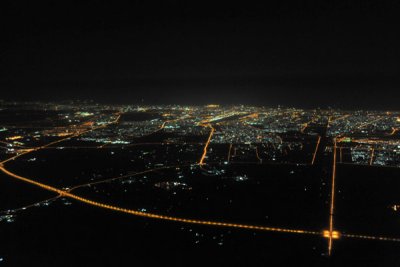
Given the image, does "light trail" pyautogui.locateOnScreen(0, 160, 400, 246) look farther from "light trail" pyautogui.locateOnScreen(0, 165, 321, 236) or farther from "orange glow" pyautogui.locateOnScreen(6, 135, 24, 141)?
"orange glow" pyautogui.locateOnScreen(6, 135, 24, 141)

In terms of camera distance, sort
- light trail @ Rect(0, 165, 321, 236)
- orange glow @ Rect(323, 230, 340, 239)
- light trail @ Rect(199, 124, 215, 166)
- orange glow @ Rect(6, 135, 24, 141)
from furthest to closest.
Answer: orange glow @ Rect(6, 135, 24, 141)
light trail @ Rect(199, 124, 215, 166)
light trail @ Rect(0, 165, 321, 236)
orange glow @ Rect(323, 230, 340, 239)

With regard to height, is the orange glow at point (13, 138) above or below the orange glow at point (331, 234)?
above

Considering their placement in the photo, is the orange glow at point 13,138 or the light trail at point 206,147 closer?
the light trail at point 206,147

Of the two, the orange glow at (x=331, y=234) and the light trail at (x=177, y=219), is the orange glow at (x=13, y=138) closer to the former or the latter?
the light trail at (x=177, y=219)

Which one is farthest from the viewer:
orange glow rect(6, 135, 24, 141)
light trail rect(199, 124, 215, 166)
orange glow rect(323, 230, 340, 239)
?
orange glow rect(6, 135, 24, 141)

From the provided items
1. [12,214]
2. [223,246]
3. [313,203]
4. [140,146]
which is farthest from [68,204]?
[140,146]

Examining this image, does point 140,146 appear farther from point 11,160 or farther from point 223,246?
point 223,246

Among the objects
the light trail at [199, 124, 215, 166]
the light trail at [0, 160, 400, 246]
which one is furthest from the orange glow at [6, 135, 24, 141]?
the light trail at [0, 160, 400, 246]

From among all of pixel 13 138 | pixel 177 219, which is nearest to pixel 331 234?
pixel 177 219

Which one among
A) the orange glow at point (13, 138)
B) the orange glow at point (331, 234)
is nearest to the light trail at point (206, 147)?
the orange glow at point (331, 234)

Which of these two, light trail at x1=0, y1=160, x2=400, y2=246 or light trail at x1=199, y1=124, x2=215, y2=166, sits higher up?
light trail at x1=199, y1=124, x2=215, y2=166

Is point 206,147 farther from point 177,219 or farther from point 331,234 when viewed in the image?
point 331,234
